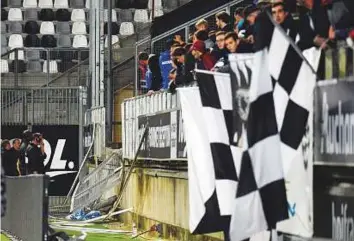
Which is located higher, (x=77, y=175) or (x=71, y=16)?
(x=71, y=16)

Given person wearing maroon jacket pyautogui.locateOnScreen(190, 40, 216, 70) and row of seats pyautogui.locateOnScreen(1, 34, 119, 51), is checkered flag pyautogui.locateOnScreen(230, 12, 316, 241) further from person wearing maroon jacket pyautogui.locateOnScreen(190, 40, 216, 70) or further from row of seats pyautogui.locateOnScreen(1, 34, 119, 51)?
row of seats pyautogui.locateOnScreen(1, 34, 119, 51)

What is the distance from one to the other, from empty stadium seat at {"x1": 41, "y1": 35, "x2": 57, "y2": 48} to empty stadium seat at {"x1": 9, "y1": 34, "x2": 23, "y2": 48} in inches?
32.5

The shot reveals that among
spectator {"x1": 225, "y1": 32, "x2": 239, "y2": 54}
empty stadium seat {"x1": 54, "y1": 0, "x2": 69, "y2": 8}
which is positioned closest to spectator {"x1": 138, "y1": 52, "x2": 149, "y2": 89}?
spectator {"x1": 225, "y1": 32, "x2": 239, "y2": 54}

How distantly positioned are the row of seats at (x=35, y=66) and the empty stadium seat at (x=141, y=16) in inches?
152

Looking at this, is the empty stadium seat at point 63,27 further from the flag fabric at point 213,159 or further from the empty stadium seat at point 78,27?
the flag fabric at point 213,159

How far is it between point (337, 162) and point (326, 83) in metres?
0.59

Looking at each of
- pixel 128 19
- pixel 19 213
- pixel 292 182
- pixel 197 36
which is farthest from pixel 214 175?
pixel 128 19

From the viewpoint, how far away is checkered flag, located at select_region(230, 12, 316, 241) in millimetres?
7492

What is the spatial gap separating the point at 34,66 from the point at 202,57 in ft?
67.6

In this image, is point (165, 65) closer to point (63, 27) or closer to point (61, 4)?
point (63, 27)

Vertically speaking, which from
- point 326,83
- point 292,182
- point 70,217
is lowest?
point 70,217

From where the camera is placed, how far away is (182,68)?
15.1m

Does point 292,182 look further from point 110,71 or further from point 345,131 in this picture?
point 110,71

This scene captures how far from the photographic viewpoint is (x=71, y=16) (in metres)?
36.8
